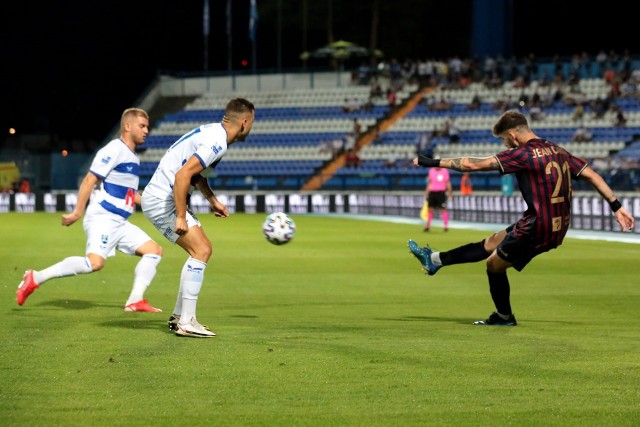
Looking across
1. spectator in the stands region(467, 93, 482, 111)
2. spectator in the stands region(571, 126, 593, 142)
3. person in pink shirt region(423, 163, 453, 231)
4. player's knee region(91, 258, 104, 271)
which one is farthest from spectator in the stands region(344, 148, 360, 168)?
player's knee region(91, 258, 104, 271)

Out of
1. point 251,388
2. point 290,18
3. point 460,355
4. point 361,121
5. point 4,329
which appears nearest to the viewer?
point 251,388

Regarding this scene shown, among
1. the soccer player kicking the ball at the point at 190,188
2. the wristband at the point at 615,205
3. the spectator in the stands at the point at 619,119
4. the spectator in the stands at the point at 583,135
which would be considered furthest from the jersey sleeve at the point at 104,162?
the spectator in the stands at the point at 619,119

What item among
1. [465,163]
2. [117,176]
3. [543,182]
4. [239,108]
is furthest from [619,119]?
[239,108]

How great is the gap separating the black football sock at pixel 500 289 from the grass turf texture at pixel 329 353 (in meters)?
0.32

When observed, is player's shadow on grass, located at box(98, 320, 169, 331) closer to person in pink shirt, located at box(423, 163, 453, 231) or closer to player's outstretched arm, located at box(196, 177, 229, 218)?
player's outstretched arm, located at box(196, 177, 229, 218)

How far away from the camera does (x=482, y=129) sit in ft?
174

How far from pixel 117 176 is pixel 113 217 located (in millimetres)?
447

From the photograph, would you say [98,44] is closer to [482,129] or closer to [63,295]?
[482,129]

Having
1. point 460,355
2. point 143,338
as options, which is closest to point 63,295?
point 143,338

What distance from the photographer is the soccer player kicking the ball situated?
387 inches

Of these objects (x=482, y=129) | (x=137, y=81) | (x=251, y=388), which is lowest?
(x=251, y=388)

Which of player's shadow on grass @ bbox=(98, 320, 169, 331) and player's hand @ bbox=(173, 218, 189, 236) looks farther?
A: player's shadow on grass @ bbox=(98, 320, 169, 331)

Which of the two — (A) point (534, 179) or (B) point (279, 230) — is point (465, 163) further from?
(B) point (279, 230)

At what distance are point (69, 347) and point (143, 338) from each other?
0.80 metres
